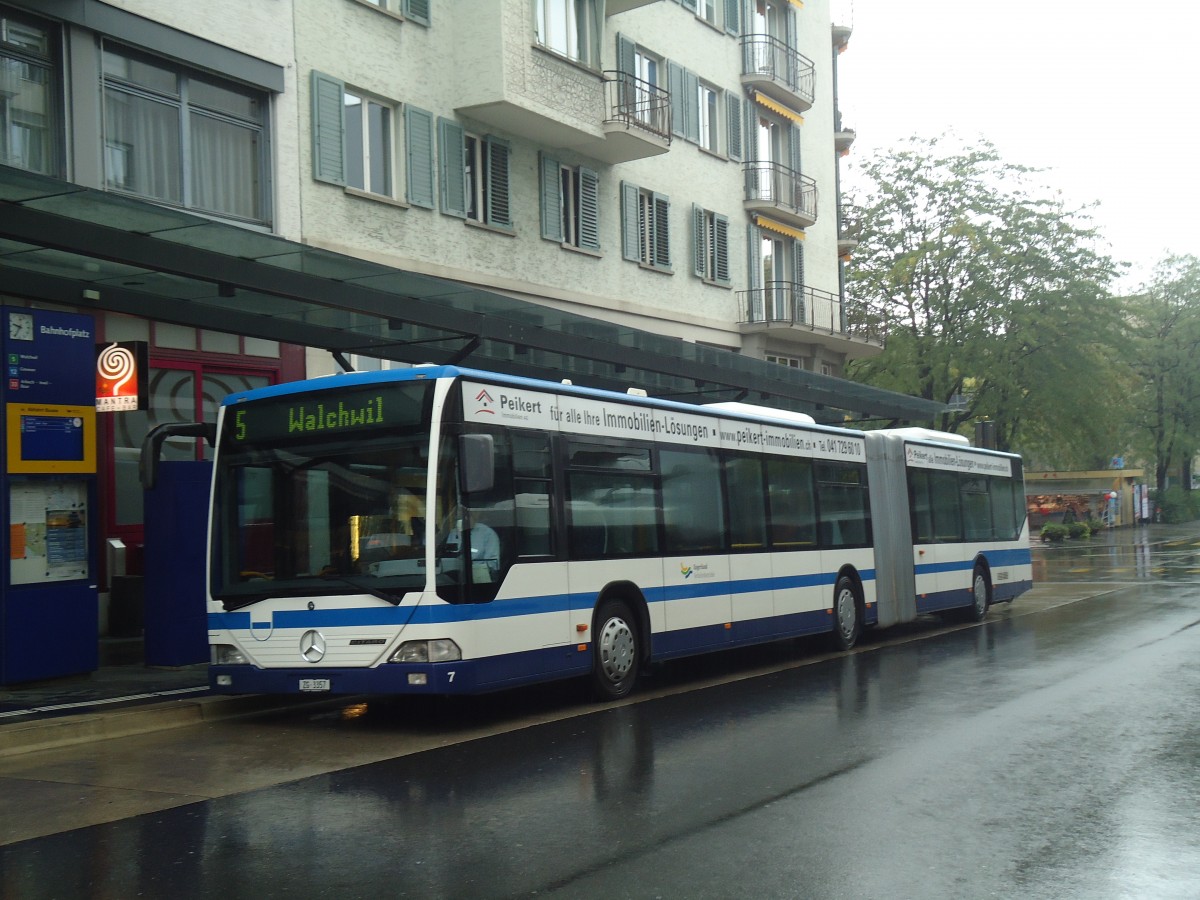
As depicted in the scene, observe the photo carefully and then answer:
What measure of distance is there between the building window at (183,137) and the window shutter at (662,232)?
37.3 ft

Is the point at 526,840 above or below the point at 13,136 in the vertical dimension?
below

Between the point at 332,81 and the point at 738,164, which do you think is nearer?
the point at 332,81

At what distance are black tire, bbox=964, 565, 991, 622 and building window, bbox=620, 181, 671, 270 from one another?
976 centimetres

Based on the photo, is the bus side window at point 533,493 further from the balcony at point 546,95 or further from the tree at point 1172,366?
the tree at point 1172,366

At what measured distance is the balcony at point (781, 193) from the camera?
32.8m

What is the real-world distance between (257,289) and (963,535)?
13.4m

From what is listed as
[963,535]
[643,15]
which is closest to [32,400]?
[963,535]

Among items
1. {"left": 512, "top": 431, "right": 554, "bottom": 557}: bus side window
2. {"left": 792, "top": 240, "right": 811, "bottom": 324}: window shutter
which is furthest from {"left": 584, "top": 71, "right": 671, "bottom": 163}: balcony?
{"left": 512, "top": 431, "right": 554, "bottom": 557}: bus side window

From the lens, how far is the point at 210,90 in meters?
18.5

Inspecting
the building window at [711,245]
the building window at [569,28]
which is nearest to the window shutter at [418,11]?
the building window at [569,28]

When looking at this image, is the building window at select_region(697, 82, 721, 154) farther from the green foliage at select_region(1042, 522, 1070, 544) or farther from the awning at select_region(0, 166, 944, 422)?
the green foliage at select_region(1042, 522, 1070, 544)

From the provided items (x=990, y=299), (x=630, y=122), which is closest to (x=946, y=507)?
(x=630, y=122)

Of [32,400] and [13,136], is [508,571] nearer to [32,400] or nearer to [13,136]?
[32,400]

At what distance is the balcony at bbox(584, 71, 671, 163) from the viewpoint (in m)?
25.1
